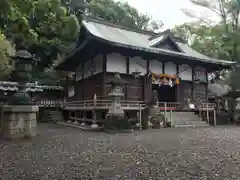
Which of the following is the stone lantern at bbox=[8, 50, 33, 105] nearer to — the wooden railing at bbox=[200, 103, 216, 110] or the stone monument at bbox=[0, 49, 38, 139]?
the stone monument at bbox=[0, 49, 38, 139]

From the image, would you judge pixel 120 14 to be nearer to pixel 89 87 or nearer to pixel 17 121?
pixel 89 87

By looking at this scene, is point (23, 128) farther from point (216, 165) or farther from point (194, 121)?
point (194, 121)

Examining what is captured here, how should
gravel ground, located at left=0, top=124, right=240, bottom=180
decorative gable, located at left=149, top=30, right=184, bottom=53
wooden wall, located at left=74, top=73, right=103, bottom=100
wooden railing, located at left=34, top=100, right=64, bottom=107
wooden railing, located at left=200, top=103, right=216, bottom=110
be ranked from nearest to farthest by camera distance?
gravel ground, located at left=0, top=124, right=240, bottom=180
wooden wall, located at left=74, top=73, right=103, bottom=100
wooden railing, located at left=200, top=103, right=216, bottom=110
decorative gable, located at left=149, top=30, right=184, bottom=53
wooden railing, located at left=34, top=100, right=64, bottom=107

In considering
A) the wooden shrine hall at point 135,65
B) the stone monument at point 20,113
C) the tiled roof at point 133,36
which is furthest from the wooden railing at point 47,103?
the stone monument at point 20,113

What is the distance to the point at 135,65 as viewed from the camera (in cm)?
1555

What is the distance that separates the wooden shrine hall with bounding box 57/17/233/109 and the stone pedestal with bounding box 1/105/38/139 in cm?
569

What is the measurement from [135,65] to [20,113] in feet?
30.5

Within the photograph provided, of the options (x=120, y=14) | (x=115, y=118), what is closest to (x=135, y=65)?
(x=115, y=118)

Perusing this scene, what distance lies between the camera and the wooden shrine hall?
14352 mm

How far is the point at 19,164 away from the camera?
15.0 ft

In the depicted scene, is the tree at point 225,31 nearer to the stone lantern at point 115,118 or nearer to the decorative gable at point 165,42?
the decorative gable at point 165,42

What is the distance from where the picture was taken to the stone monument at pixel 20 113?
298 inches

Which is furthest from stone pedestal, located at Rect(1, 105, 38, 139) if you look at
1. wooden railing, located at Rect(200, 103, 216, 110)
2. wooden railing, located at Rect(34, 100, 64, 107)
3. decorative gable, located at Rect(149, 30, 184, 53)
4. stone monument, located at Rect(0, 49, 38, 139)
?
wooden railing, located at Rect(34, 100, 64, 107)

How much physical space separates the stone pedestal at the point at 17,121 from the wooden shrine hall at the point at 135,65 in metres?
5.69
